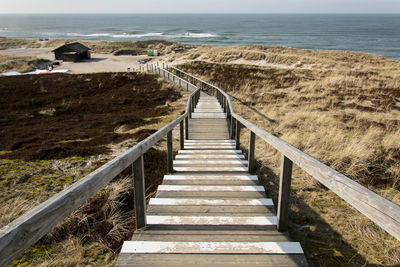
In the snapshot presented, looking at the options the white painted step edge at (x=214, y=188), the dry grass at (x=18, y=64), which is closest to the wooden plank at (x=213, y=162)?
the white painted step edge at (x=214, y=188)

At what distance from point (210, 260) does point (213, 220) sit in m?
0.65

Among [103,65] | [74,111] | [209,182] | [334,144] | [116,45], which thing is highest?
[116,45]

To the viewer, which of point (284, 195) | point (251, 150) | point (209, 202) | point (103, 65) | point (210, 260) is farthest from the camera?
point (103, 65)

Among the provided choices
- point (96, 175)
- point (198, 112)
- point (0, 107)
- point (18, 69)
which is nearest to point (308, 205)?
point (96, 175)

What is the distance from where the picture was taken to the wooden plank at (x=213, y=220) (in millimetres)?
2877

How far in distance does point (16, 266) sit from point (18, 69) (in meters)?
41.4

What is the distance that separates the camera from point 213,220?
292 centimetres

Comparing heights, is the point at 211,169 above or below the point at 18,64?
below

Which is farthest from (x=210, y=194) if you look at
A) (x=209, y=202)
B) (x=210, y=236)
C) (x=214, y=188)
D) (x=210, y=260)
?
(x=210, y=260)

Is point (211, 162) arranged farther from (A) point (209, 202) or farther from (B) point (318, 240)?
(B) point (318, 240)

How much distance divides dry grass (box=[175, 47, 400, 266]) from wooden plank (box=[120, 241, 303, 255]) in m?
0.62

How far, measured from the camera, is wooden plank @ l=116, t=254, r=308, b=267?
88.4 inches

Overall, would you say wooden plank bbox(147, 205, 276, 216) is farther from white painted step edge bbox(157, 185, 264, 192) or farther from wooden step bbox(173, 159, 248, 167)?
wooden step bbox(173, 159, 248, 167)

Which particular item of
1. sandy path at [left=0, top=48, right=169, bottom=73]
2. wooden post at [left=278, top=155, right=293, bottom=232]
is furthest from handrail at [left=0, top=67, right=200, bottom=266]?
sandy path at [left=0, top=48, right=169, bottom=73]
